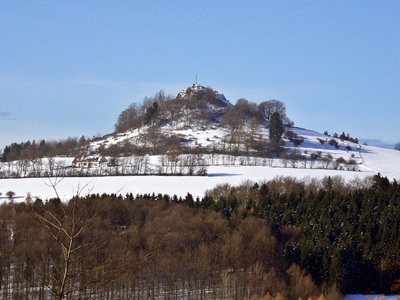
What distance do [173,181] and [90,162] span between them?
74.7ft

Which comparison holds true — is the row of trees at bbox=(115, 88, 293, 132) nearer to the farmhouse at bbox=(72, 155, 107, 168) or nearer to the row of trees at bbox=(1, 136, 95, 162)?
the row of trees at bbox=(1, 136, 95, 162)

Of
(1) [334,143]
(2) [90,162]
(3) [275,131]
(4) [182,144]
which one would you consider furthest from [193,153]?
(1) [334,143]

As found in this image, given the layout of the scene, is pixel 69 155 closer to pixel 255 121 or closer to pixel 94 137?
pixel 94 137

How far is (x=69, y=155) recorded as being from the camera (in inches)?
4126

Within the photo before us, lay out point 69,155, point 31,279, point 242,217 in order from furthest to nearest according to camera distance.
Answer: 1. point 69,155
2. point 242,217
3. point 31,279

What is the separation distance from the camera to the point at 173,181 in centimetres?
7394

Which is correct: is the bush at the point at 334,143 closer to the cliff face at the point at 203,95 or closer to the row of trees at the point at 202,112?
the row of trees at the point at 202,112

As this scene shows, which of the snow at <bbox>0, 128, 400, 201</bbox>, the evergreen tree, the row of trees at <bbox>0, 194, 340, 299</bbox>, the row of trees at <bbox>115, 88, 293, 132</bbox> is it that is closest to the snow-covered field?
the snow at <bbox>0, 128, 400, 201</bbox>

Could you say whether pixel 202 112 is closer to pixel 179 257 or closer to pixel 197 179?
pixel 197 179

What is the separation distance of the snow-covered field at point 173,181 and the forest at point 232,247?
15385 mm

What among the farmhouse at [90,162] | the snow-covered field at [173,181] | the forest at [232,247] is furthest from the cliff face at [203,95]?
the forest at [232,247]

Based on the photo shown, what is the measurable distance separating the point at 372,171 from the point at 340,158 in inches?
382

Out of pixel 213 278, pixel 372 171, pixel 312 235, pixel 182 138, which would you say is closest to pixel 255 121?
pixel 182 138

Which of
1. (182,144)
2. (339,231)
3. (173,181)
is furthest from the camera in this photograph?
(182,144)
